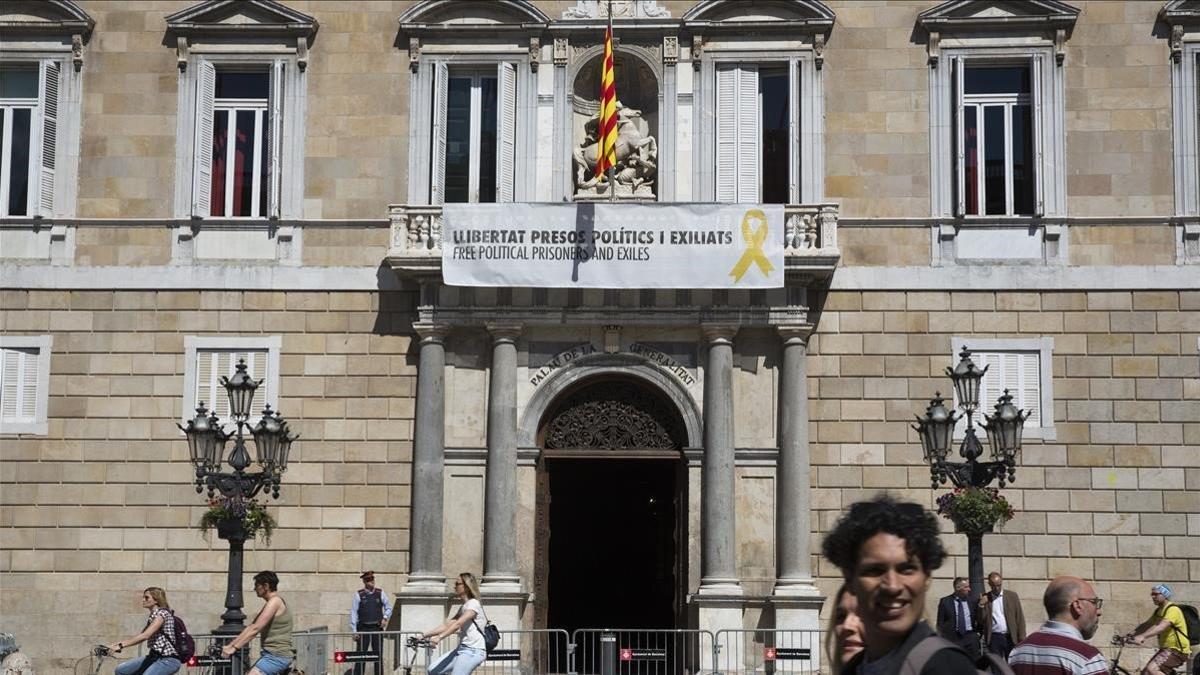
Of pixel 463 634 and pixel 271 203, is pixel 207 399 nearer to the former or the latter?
pixel 271 203

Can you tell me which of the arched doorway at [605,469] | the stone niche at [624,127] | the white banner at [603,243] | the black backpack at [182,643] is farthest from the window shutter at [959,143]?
the black backpack at [182,643]

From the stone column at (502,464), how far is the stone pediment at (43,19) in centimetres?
744

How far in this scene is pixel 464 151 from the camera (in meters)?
25.4

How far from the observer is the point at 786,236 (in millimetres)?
24250

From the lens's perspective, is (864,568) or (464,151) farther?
(464,151)

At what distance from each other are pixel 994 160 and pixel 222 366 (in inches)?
443

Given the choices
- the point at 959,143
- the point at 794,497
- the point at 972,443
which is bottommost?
the point at 794,497

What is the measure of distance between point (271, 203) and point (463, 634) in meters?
9.42

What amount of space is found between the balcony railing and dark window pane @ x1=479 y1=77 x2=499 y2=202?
3.34 feet

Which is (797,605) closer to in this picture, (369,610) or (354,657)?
(369,610)

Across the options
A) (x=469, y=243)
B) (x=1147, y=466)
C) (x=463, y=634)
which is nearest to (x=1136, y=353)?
(x=1147, y=466)

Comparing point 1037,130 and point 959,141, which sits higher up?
point 1037,130

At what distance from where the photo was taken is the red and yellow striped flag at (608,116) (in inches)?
934

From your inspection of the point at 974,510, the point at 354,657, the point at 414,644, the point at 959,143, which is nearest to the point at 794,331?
the point at 959,143
